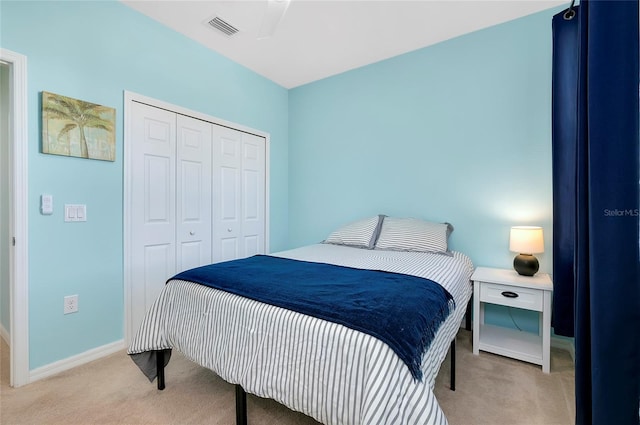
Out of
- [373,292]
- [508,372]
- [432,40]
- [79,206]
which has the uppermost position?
[432,40]

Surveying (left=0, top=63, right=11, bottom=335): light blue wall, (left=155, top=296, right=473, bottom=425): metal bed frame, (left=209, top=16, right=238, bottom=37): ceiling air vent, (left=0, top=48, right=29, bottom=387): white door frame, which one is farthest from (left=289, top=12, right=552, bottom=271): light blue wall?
(left=0, top=63, right=11, bottom=335): light blue wall

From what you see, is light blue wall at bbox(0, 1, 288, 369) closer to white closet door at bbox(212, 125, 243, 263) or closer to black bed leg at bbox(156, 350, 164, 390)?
white closet door at bbox(212, 125, 243, 263)

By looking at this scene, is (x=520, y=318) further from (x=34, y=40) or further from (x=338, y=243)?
(x=34, y=40)

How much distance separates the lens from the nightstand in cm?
190

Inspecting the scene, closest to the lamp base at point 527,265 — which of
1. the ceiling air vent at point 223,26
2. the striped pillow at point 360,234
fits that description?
the striped pillow at point 360,234

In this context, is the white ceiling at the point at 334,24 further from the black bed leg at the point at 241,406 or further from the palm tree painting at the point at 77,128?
the black bed leg at the point at 241,406

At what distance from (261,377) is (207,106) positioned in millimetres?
2581

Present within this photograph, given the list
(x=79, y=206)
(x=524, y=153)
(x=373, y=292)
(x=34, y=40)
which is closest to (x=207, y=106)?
(x=34, y=40)

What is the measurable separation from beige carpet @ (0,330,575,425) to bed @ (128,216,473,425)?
0.21 meters

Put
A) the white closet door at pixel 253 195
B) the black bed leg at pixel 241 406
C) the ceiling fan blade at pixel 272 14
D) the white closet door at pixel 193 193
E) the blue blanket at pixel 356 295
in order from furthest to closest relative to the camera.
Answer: the white closet door at pixel 253 195
the white closet door at pixel 193 193
the ceiling fan blade at pixel 272 14
the black bed leg at pixel 241 406
the blue blanket at pixel 356 295

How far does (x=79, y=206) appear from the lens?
79.2 inches

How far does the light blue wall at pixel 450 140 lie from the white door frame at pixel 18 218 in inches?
102

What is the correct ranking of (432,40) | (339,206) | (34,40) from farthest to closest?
(339,206) → (432,40) → (34,40)

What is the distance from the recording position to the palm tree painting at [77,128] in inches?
72.8
